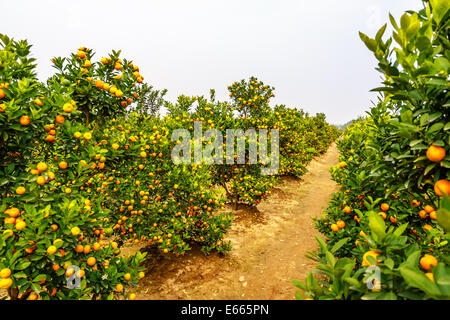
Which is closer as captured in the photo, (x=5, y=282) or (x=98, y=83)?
(x=5, y=282)

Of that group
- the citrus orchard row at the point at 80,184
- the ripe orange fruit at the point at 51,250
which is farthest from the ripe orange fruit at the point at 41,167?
the ripe orange fruit at the point at 51,250

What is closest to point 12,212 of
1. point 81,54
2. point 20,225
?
point 20,225

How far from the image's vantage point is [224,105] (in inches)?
280

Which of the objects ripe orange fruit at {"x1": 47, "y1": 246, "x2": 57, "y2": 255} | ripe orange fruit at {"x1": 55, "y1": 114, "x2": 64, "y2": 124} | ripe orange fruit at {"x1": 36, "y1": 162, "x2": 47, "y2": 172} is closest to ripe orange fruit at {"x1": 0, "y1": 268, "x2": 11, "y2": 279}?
ripe orange fruit at {"x1": 47, "y1": 246, "x2": 57, "y2": 255}

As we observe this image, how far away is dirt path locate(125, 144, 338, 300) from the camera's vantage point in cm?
413

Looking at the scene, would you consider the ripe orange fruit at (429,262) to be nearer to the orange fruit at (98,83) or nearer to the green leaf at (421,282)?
the green leaf at (421,282)

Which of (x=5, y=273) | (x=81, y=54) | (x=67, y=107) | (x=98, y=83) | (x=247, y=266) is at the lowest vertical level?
(x=247, y=266)

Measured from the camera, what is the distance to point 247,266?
504 centimetres

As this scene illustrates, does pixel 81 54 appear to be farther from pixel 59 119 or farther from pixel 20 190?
pixel 20 190

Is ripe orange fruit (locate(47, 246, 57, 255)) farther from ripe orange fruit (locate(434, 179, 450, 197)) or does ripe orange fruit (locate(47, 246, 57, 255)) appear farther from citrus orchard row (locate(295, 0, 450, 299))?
ripe orange fruit (locate(434, 179, 450, 197))

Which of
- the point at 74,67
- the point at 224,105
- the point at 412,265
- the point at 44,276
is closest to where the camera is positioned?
the point at 412,265

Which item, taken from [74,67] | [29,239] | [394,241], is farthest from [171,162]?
[394,241]
